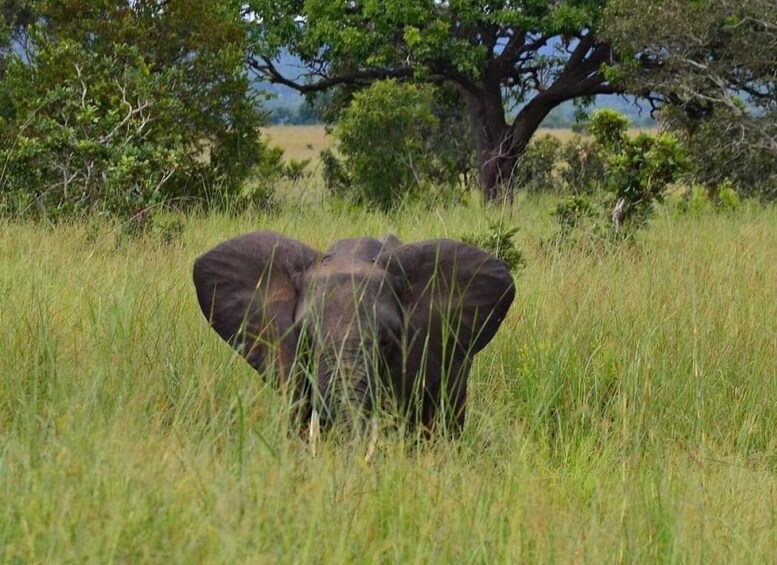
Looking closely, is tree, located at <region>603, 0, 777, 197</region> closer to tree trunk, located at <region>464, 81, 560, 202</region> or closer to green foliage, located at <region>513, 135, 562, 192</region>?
tree trunk, located at <region>464, 81, 560, 202</region>

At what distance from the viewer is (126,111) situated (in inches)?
460

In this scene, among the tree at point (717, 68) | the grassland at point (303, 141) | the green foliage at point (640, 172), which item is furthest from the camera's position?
the grassland at point (303, 141)

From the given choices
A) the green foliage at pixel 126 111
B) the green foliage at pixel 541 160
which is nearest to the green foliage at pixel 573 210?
the green foliage at pixel 126 111

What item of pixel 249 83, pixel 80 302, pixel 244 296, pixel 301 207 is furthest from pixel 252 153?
pixel 244 296

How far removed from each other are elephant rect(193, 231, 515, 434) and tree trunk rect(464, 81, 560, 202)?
13.1 metres

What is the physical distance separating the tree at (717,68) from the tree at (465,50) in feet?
2.63

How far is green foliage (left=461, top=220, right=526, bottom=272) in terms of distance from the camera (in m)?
7.47

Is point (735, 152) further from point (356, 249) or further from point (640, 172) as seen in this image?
point (356, 249)

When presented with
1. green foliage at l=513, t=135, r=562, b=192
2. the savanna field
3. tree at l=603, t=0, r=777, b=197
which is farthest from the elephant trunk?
green foliage at l=513, t=135, r=562, b=192

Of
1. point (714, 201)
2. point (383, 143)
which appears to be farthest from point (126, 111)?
point (714, 201)

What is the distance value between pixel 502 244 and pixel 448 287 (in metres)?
2.97

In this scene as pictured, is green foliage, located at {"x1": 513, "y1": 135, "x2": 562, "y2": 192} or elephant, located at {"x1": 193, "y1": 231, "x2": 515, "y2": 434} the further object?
green foliage, located at {"x1": 513, "y1": 135, "x2": 562, "y2": 192}

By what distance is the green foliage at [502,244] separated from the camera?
7469 millimetres

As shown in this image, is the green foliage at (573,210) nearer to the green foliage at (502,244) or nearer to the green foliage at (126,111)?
the green foliage at (502,244)
